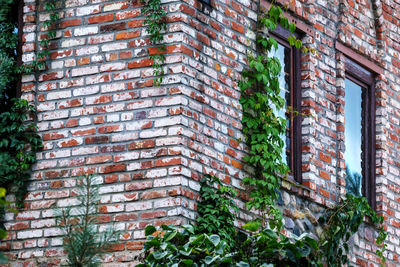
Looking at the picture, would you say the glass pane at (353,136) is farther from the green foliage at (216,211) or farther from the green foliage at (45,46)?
the green foliage at (45,46)

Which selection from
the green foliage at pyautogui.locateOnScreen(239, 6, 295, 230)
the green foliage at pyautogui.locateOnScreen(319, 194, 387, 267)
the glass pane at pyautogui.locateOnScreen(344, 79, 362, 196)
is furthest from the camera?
the glass pane at pyautogui.locateOnScreen(344, 79, 362, 196)

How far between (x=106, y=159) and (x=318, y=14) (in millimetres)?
3616

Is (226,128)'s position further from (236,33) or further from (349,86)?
(349,86)

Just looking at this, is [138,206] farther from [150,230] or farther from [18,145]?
[18,145]

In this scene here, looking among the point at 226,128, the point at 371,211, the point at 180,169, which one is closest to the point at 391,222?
the point at 371,211

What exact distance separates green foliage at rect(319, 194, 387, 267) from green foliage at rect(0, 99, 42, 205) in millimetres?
2994

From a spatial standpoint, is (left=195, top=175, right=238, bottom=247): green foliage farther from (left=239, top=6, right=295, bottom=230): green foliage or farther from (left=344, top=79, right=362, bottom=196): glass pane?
(left=344, top=79, right=362, bottom=196): glass pane

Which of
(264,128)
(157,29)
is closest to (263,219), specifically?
(264,128)

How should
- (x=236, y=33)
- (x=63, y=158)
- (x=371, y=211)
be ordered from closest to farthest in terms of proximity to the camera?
1. (x=63, y=158)
2. (x=236, y=33)
3. (x=371, y=211)

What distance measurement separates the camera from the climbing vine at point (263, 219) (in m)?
7.42

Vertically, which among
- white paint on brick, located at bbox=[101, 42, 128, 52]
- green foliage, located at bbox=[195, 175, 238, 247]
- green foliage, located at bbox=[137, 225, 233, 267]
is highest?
white paint on brick, located at bbox=[101, 42, 128, 52]

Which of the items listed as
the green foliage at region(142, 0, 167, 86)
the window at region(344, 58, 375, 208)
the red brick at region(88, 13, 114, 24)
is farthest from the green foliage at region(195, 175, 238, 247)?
the window at region(344, 58, 375, 208)

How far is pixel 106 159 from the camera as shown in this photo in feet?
26.9

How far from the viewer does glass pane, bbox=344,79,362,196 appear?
10992mm
